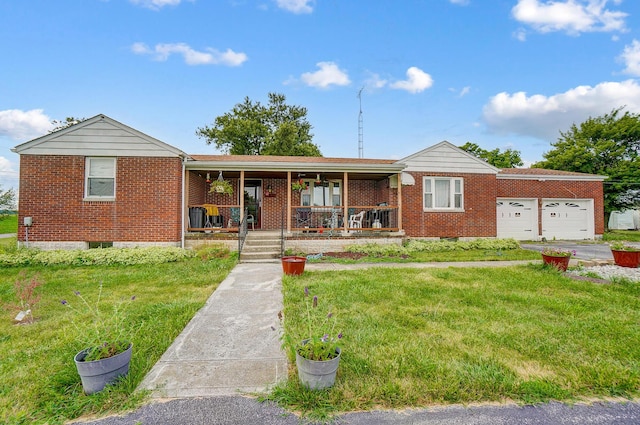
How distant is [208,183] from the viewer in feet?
42.5

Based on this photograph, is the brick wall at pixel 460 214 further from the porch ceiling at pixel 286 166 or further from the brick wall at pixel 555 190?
the brick wall at pixel 555 190

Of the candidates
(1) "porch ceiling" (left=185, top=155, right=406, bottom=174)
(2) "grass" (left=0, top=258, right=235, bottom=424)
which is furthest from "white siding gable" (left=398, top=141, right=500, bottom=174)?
(2) "grass" (left=0, top=258, right=235, bottom=424)

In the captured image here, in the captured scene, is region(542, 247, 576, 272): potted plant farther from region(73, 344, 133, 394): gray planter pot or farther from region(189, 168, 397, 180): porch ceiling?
region(73, 344, 133, 394): gray planter pot

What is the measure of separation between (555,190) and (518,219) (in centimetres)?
247

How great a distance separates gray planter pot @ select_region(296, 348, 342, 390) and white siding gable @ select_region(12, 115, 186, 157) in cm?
936

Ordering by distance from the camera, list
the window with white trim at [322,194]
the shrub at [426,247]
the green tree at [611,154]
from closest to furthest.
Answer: the shrub at [426,247] < the window with white trim at [322,194] < the green tree at [611,154]

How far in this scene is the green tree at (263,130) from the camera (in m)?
26.0

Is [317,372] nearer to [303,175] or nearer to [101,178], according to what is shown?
[101,178]

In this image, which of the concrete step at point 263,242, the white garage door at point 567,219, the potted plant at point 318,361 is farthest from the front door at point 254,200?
the white garage door at point 567,219

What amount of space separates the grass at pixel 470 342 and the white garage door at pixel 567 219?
34.2ft

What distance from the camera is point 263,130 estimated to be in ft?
88.9

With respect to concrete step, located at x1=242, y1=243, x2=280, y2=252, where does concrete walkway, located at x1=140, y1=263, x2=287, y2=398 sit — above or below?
below

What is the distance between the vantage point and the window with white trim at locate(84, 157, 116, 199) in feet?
30.6

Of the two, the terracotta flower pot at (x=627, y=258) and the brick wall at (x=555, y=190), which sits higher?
the brick wall at (x=555, y=190)
